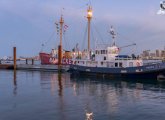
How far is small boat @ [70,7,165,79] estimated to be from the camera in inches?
2093

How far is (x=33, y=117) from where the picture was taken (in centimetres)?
2284

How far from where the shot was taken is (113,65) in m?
58.8

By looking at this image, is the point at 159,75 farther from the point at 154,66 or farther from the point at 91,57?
the point at 91,57

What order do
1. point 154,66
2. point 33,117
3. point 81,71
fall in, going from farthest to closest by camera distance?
1. point 81,71
2. point 154,66
3. point 33,117

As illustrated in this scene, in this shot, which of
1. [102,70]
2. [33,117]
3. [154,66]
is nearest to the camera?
[33,117]

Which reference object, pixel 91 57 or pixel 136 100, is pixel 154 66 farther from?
pixel 136 100

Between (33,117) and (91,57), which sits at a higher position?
(91,57)

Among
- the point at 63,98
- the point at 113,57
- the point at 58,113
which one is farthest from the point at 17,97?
the point at 113,57

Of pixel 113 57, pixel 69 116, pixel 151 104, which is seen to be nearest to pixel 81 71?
pixel 113 57

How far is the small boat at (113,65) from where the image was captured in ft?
174

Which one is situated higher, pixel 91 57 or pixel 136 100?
pixel 91 57

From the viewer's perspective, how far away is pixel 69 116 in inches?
907

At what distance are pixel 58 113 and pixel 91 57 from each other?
133 ft

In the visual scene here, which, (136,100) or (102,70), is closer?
(136,100)
